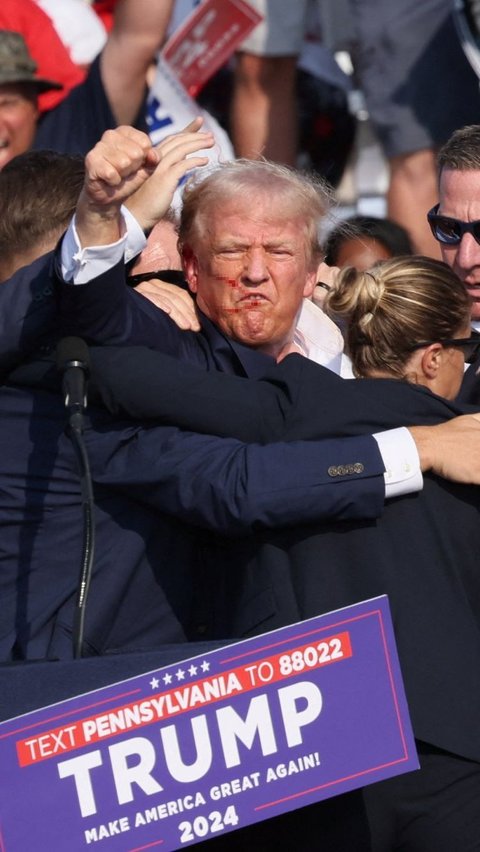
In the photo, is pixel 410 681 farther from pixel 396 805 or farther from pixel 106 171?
pixel 106 171

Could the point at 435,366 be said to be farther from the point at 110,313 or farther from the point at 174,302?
the point at 110,313

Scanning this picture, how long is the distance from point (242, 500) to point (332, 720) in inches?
17.7

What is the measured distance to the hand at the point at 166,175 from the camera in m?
3.28

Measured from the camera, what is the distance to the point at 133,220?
10.6ft

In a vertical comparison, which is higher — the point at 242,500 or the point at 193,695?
the point at 242,500

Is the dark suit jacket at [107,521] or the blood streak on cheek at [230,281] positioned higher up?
the blood streak on cheek at [230,281]

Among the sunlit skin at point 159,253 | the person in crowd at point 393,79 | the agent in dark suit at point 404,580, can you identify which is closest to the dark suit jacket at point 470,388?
the agent in dark suit at point 404,580

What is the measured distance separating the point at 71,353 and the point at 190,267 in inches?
24.5

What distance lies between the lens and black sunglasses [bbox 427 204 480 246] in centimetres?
413

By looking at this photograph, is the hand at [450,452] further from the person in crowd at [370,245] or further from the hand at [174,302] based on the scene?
the person in crowd at [370,245]

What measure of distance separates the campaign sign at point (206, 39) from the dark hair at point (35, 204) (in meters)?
2.38

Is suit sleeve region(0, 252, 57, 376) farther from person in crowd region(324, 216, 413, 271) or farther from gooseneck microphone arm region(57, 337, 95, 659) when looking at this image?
person in crowd region(324, 216, 413, 271)

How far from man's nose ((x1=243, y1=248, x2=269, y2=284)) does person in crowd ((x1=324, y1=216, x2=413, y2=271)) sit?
6.16 feet

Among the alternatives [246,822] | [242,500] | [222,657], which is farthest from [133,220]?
[246,822]
